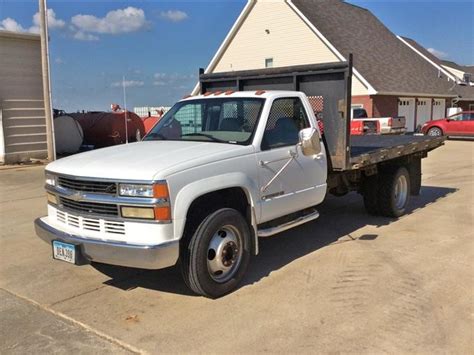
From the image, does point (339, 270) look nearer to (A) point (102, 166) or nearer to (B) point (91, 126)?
(A) point (102, 166)

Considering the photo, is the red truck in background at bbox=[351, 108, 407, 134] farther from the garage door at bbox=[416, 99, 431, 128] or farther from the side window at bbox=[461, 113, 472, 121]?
the garage door at bbox=[416, 99, 431, 128]

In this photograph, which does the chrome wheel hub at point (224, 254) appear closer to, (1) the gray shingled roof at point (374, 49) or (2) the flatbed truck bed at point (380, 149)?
(2) the flatbed truck bed at point (380, 149)

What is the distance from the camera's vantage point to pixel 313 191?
612 cm

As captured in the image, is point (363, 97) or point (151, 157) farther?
point (363, 97)

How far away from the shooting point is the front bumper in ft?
13.9

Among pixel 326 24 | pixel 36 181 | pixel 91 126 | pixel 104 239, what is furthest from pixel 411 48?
pixel 104 239

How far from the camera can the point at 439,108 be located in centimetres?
3662

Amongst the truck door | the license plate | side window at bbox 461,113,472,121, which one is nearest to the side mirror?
the truck door

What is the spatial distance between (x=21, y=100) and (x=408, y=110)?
2398cm

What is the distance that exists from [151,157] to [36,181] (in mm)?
9338

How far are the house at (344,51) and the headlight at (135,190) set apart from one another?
2474 cm

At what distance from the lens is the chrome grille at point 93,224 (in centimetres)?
443

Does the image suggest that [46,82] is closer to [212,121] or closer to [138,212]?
[212,121]

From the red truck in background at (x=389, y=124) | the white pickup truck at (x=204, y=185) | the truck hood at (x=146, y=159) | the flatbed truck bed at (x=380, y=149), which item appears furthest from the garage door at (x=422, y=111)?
the truck hood at (x=146, y=159)
